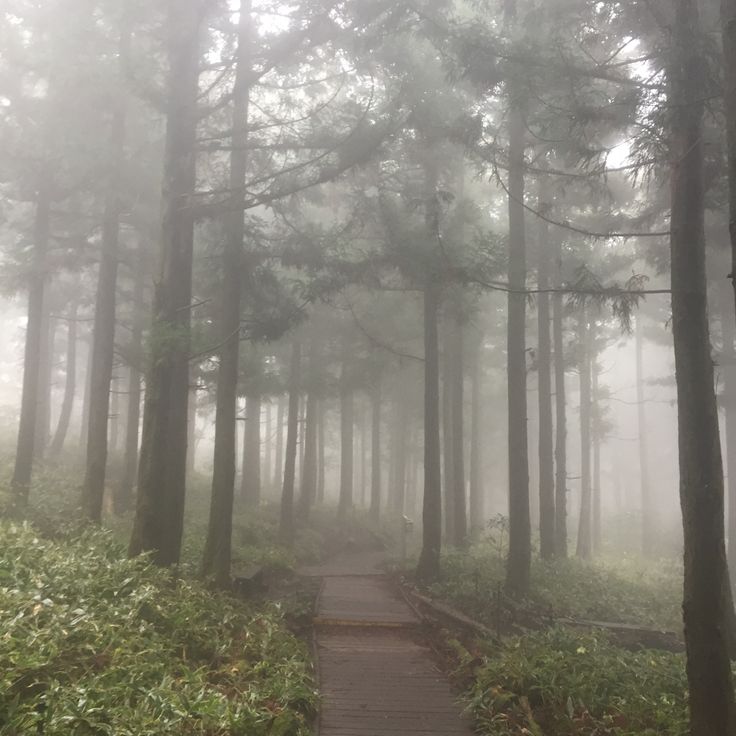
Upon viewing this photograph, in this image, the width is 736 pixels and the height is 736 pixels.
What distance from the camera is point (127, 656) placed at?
6039mm

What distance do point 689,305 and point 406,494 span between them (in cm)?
3320

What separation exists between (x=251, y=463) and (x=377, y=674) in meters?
18.3

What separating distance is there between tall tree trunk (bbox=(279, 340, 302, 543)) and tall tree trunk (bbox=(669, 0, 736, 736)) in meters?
15.3

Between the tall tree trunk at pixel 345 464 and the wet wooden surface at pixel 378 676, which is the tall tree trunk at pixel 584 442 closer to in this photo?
the tall tree trunk at pixel 345 464

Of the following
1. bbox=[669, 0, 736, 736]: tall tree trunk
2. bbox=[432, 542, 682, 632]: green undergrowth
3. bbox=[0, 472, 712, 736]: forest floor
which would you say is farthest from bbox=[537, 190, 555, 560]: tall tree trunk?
bbox=[669, 0, 736, 736]: tall tree trunk

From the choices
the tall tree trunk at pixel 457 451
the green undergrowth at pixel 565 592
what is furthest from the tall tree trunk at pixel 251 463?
the green undergrowth at pixel 565 592

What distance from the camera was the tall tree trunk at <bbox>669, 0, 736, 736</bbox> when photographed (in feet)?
19.2

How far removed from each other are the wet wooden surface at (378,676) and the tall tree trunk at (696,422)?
2504 millimetres

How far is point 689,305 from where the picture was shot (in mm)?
6742

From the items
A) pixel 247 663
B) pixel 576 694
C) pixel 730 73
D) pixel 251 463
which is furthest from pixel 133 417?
pixel 730 73

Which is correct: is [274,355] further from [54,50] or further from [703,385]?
[703,385]

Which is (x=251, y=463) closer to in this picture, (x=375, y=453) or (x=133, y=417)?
(x=375, y=453)

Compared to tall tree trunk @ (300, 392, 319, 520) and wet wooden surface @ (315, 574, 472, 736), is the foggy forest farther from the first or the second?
tall tree trunk @ (300, 392, 319, 520)

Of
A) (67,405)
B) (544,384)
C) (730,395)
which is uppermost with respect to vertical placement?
(544,384)
